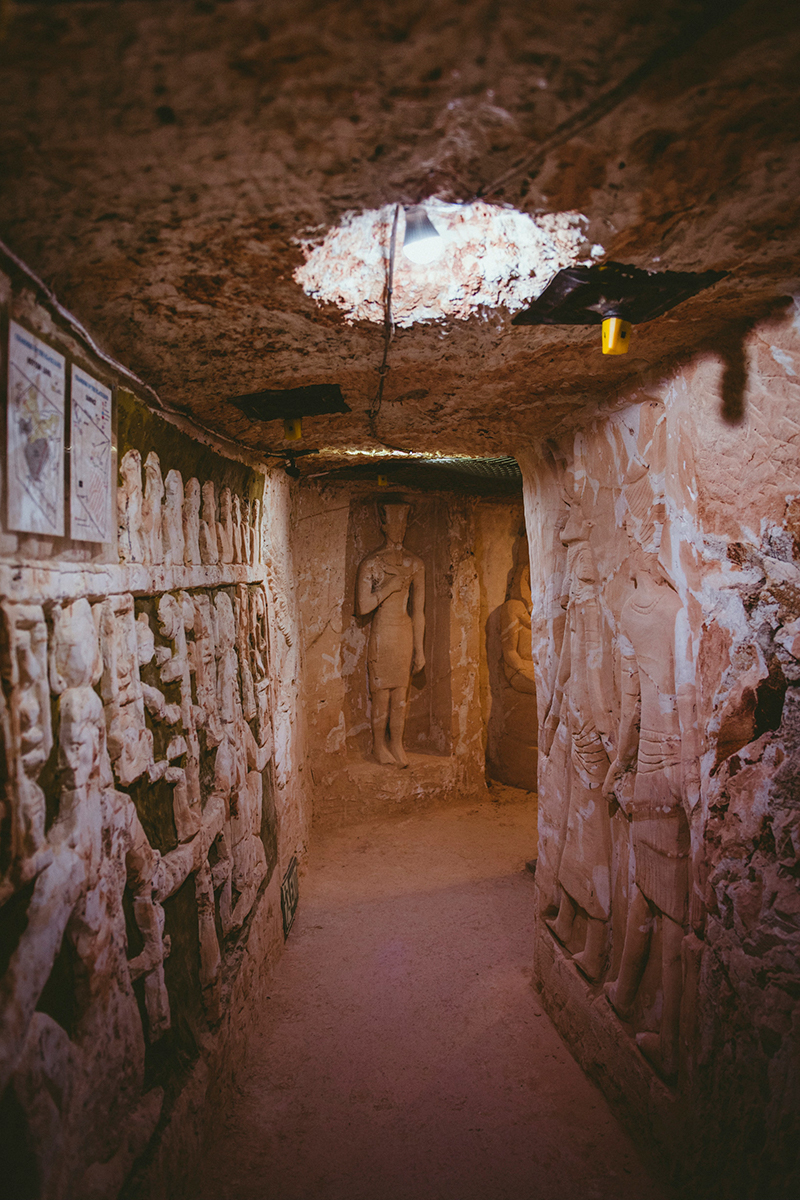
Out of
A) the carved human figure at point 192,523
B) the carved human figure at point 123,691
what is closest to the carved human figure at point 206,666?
the carved human figure at point 192,523

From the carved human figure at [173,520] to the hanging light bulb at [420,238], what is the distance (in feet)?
4.07

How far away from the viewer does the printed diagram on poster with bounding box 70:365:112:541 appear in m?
1.61

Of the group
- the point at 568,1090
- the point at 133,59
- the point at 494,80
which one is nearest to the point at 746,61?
the point at 494,80

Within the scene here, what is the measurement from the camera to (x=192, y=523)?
Answer: 2592mm

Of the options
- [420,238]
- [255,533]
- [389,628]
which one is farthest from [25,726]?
[389,628]

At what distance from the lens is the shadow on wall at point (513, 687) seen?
6426 millimetres

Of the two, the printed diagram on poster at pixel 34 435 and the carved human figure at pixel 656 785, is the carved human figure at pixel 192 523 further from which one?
the carved human figure at pixel 656 785

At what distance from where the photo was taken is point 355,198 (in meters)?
1.26

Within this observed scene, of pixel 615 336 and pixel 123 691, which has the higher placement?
pixel 615 336

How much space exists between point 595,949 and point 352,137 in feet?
9.67

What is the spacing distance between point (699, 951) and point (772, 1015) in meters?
0.34

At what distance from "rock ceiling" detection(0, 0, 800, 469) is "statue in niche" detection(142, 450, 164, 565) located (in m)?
0.46

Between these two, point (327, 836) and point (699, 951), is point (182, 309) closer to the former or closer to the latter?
point (699, 951)

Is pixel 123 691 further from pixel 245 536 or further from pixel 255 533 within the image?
pixel 255 533
